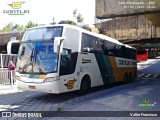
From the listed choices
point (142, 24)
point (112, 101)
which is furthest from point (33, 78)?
point (142, 24)

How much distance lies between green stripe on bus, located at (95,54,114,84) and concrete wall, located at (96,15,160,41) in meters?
9.62

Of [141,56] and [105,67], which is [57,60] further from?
[141,56]

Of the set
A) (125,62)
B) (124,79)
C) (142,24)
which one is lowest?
(124,79)

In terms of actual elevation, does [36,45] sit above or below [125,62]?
above

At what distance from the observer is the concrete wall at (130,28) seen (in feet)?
76.6

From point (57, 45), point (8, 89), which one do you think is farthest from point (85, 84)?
point (8, 89)

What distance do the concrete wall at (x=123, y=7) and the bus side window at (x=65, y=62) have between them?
3628 mm

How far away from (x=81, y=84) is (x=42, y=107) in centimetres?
285

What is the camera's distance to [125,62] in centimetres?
1878

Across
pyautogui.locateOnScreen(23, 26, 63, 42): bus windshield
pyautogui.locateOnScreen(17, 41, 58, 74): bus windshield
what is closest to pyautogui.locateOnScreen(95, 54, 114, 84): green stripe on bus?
pyautogui.locateOnScreen(23, 26, 63, 42): bus windshield

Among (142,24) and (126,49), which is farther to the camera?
(142,24)

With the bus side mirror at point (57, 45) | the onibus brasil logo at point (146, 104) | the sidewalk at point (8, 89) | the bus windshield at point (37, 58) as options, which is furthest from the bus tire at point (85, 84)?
Result: the sidewalk at point (8, 89)

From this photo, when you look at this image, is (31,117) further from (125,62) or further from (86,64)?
(125,62)

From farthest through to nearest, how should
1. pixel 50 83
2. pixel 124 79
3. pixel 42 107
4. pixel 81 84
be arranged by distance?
pixel 124 79 < pixel 81 84 < pixel 50 83 < pixel 42 107
